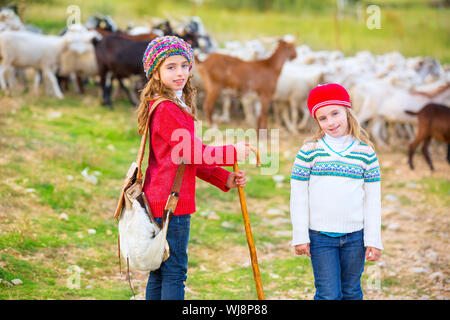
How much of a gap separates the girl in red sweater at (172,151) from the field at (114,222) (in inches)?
55.0

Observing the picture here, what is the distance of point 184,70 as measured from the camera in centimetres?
319

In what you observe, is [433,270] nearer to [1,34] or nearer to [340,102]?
[340,102]

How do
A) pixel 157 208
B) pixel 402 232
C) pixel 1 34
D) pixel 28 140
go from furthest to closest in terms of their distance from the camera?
pixel 1 34, pixel 28 140, pixel 402 232, pixel 157 208

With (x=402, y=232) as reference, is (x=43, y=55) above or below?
above

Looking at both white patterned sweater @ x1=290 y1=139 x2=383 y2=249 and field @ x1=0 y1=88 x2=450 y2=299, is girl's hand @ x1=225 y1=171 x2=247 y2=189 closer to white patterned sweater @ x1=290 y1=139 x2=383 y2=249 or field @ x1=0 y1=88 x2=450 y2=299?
white patterned sweater @ x1=290 y1=139 x2=383 y2=249

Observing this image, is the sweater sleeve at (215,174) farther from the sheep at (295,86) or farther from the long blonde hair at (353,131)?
the sheep at (295,86)

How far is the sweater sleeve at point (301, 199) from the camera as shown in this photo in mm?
3213

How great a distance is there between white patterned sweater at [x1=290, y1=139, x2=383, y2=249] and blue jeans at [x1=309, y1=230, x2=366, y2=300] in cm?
5

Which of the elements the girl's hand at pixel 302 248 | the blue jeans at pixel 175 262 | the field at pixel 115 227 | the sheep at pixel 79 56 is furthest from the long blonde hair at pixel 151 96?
the sheep at pixel 79 56

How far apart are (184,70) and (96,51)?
341 inches

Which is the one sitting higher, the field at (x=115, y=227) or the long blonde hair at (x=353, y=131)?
the long blonde hair at (x=353, y=131)

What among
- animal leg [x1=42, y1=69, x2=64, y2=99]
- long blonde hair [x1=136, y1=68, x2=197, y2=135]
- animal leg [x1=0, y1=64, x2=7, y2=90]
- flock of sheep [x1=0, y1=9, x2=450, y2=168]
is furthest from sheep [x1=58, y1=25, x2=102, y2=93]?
long blonde hair [x1=136, y1=68, x2=197, y2=135]

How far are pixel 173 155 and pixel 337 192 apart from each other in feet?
3.00
